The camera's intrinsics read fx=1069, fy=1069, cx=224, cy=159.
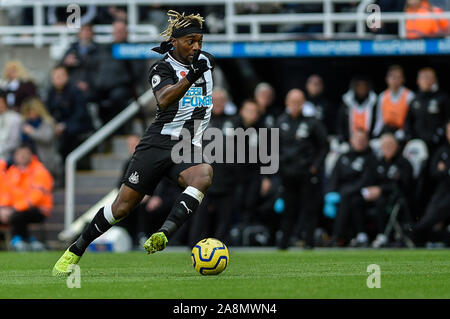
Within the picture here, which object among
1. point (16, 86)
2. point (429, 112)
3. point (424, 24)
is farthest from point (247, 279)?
point (16, 86)

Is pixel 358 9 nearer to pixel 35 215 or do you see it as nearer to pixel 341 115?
pixel 341 115

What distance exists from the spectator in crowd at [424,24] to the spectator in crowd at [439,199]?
7.18ft

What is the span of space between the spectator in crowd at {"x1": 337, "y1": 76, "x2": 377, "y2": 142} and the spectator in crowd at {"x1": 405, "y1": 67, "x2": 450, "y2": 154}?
948 millimetres

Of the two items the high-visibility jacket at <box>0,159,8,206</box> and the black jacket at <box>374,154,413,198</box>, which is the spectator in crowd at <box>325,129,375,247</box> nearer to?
the black jacket at <box>374,154,413,198</box>

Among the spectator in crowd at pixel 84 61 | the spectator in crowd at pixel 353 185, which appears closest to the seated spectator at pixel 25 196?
the spectator in crowd at pixel 84 61

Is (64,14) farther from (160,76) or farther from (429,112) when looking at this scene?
(160,76)

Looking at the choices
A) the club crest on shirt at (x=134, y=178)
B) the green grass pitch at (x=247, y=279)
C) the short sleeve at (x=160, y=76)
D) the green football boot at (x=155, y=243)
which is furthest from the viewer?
the club crest on shirt at (x=134, y=178)

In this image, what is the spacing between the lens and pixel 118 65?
20375 millimetres

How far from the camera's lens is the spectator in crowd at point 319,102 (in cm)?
1898

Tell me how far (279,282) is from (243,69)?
38.0ft

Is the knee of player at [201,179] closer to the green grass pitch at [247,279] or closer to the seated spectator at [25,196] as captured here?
the green grass pitch at [247,279]

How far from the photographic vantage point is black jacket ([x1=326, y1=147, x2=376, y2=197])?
57.7ft

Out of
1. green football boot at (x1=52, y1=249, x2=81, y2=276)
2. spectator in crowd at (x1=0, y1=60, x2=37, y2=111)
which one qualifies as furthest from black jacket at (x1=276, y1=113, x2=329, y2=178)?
green football boot at (x1=52, y1=249, x2=81, y2=276)

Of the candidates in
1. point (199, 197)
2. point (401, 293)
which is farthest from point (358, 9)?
point (401, 293)
